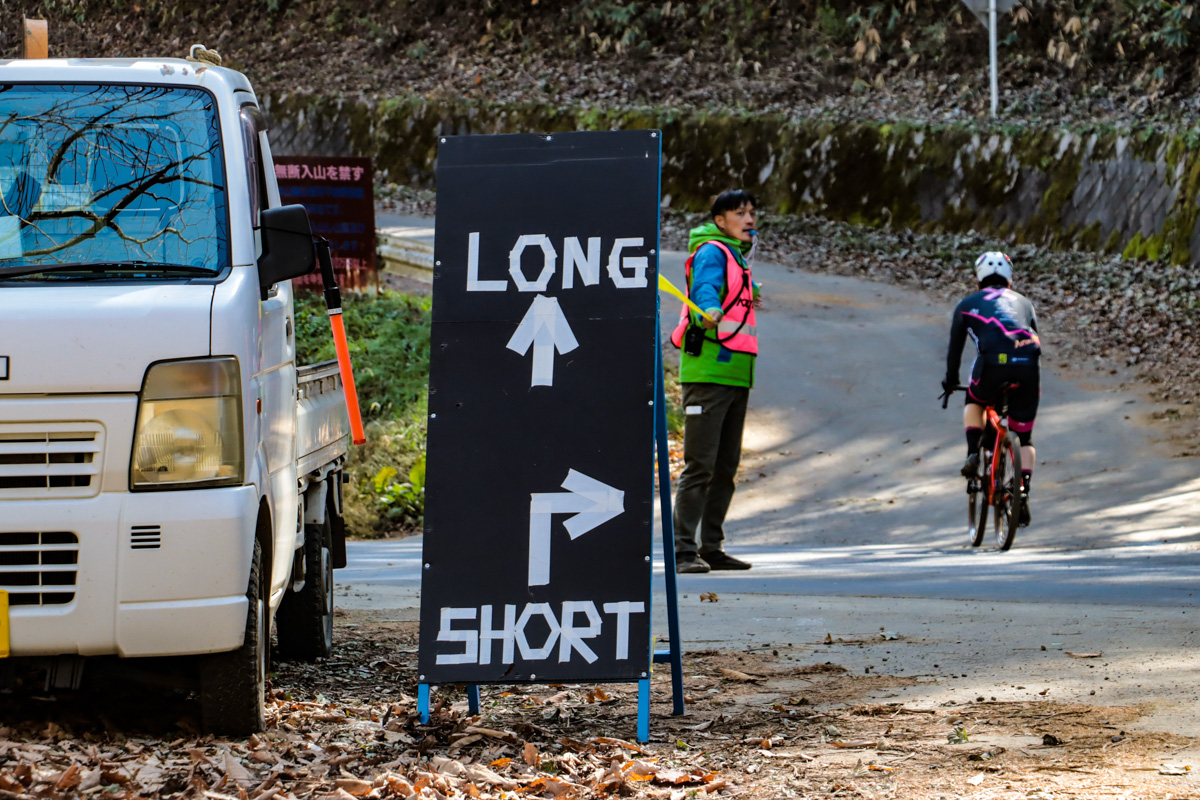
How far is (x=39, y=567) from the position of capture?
166 inches

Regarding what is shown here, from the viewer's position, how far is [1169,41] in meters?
23.9

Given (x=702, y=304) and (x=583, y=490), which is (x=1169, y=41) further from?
(x=583, y=490)

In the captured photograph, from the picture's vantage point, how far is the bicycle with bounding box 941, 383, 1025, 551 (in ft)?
32.7

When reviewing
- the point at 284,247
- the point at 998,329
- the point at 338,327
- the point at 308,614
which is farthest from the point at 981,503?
the point at 284,247

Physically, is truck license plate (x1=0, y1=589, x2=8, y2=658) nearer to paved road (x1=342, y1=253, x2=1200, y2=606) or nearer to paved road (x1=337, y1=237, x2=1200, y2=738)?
paved road (x1=337, y1=237, x2=1200, y2=738)

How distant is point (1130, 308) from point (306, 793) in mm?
15793

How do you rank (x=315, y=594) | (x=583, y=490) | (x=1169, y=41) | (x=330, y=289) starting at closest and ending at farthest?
(x=583, y=490)
(x=330, y=289)
(x=315, y=594)
(x=1169, y=41)

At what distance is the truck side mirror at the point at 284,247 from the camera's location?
16.0ft

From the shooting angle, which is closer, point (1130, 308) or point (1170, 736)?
point (1170, 736)

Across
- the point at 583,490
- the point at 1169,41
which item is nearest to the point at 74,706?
the point at 583,490

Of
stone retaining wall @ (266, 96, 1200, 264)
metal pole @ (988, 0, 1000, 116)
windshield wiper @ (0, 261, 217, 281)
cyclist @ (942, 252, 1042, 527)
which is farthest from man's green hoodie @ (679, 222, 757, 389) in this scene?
metal pole @ (988, 0, 1000, 116)

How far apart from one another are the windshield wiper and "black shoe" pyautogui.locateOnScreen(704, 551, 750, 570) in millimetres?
5166

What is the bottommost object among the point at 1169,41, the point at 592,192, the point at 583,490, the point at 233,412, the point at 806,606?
the point at 806,606

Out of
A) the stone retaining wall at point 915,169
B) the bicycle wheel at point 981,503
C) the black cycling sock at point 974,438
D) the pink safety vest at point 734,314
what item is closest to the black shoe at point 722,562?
the pink safety vest at point 734,314
